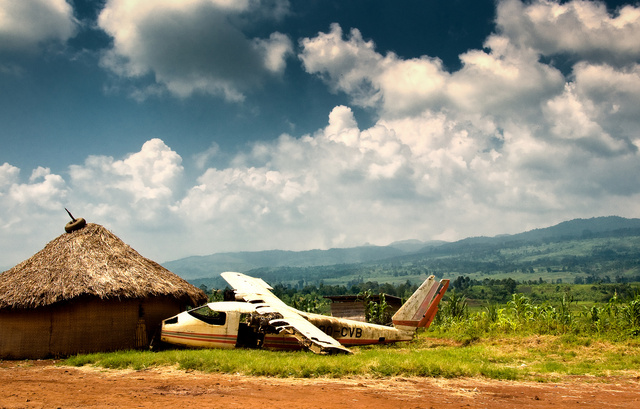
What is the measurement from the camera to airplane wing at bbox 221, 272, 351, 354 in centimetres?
1120

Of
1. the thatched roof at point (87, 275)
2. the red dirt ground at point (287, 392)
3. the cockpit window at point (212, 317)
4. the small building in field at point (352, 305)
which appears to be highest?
the thatched roof at point (87, 275)

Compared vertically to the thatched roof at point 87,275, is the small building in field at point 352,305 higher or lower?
lower

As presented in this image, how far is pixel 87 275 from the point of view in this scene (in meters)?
15.7

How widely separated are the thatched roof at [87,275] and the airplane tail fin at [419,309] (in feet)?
31.9

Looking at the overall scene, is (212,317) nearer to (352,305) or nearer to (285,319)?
(285,319)

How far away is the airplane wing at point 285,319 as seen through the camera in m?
11.2

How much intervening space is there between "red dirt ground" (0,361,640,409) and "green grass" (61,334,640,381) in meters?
0.50

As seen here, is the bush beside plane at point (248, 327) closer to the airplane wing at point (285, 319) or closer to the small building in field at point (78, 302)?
the airplane wing at point (285, 319)

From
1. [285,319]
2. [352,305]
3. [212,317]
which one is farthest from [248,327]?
[352,305]

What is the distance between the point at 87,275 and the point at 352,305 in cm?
2050

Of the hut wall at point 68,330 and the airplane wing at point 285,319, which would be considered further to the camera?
the hut wall at point 68,330

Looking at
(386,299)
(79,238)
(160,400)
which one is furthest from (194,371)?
(386,299)

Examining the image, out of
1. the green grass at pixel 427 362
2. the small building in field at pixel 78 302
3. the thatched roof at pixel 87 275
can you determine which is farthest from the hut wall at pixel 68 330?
the green grass at pixel 427 362

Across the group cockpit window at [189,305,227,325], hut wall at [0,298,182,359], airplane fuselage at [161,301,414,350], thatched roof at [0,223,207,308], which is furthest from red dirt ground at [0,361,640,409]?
thatched roof at [0,223,207,308]
